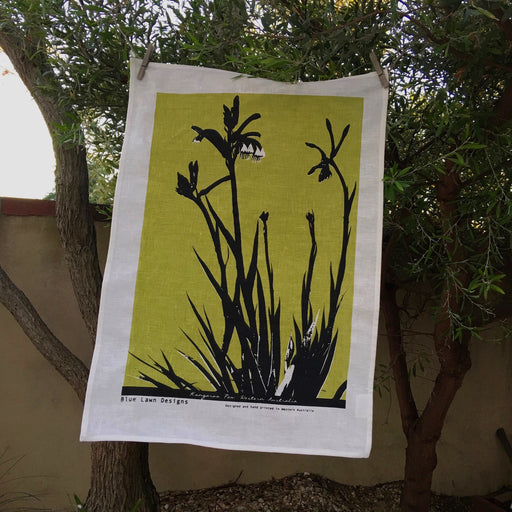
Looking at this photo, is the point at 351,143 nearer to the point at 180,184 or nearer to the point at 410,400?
the point at 180,184

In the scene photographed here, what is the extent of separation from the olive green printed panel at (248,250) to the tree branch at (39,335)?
1251mm

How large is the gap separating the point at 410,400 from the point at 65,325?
2.00 m

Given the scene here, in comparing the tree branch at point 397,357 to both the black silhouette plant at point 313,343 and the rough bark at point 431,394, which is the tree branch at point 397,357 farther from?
the black silhouette plant at point 313,343

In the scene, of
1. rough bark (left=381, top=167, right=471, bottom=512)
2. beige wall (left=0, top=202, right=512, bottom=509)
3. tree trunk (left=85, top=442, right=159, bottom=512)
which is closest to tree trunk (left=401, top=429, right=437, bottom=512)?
rough bark (left=381, top=167, right=471, bottom=512)

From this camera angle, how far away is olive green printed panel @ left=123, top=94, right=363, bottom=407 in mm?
1576

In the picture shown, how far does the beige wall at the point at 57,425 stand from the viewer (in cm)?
294

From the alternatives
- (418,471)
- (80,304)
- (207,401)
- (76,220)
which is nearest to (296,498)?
(418,471)

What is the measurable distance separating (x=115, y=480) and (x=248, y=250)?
1729 millimetres

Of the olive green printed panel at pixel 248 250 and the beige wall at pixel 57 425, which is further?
the beige wall at pixel 57 425

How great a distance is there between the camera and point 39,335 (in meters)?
2.67

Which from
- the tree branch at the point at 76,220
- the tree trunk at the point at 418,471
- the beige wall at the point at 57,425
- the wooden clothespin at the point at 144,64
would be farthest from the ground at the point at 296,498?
the wooden clothespin at the point at 144,64

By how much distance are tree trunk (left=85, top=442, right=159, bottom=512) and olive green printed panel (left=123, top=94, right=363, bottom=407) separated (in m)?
1.30

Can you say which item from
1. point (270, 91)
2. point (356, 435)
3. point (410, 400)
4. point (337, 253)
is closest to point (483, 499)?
point (410, 400)

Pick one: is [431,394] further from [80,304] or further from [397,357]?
[80,304]
